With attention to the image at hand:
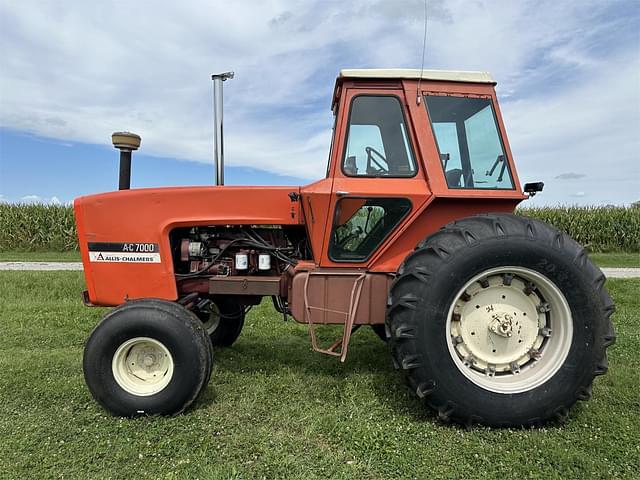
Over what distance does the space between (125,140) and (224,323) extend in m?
1.97

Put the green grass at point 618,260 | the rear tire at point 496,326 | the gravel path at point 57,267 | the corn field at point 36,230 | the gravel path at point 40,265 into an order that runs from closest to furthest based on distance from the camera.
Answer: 1. the rear tire at point 496,326
2. the gravel path at point 57,267
3. the gravel path at point 40,265
4. the green grass at point 618,260
5. the corn field at point 36,230

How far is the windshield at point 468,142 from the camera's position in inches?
134

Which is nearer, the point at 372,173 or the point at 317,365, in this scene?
the point at 372,173

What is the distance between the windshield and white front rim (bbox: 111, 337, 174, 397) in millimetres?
2333

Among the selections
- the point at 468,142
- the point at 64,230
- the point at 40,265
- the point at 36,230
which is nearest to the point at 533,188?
the point at 468,142

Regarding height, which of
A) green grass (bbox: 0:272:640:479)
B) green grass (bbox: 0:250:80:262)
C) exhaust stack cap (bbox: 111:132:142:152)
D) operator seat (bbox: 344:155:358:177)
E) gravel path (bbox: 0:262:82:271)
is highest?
exhaust stack cap (bbox: 111:132:142:152)

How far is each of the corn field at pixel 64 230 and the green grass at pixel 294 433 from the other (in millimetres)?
12948

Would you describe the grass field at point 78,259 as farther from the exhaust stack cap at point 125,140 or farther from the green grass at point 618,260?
the exhaust stack cap at point 125,140

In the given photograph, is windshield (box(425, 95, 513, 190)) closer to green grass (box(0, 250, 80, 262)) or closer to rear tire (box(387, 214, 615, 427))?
rear tire (box(387, 214, 615, 427))

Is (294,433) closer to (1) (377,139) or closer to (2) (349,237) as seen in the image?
(2) (349,237)

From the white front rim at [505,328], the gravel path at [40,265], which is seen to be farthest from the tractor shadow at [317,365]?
the gravel path at [40,265]

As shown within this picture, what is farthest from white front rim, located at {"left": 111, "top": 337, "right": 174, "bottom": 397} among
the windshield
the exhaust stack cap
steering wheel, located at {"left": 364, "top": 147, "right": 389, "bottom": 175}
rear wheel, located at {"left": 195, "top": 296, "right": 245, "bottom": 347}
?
the windshield

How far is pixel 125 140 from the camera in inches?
147

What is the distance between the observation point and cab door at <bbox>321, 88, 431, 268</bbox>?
333 centimetres
